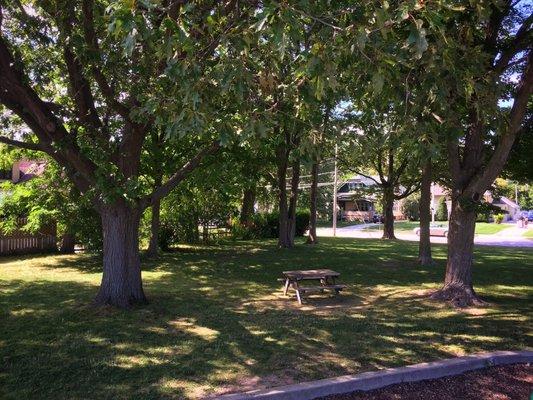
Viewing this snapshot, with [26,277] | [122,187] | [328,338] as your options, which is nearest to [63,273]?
[26,277]

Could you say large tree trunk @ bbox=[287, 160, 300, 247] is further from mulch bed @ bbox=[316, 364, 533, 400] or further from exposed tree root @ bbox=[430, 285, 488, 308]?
mulch bed @ bbox=[316, 364, 533, 400]

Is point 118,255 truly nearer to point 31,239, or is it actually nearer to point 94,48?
point 94,48

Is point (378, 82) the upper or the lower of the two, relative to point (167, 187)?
upper

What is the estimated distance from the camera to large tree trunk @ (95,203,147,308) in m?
8.45

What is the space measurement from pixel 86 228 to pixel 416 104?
41.7 feet

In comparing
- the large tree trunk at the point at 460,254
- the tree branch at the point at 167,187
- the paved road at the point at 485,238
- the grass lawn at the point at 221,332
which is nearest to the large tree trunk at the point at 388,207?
the paved road at the point at 485,238

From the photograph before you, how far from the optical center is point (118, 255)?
8.48 meters

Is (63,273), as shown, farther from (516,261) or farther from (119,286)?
(516,261)

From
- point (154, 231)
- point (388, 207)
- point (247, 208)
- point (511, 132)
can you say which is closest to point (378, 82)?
point (511, 132)

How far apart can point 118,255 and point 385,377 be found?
202 inches

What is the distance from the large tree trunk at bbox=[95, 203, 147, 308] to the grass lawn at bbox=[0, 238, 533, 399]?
346mm

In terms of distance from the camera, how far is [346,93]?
718 cm

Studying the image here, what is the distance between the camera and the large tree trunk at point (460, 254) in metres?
9.18

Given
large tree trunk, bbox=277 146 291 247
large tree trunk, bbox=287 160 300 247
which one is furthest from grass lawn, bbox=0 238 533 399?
large tree trunk, bbox=287 160 300 247
